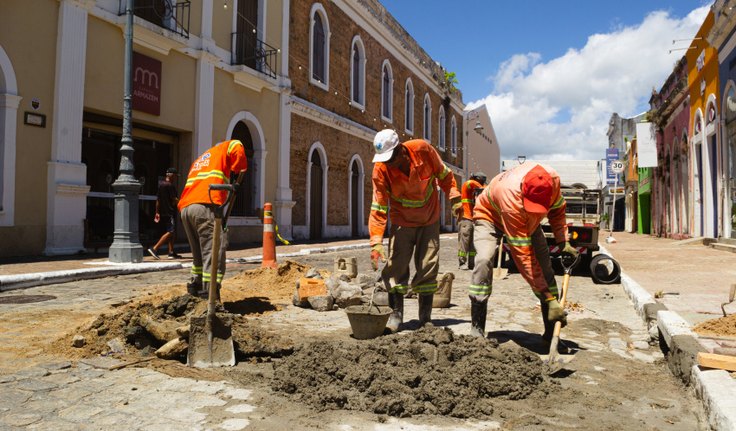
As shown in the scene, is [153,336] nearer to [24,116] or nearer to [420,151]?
[420,151]

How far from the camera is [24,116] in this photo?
9766mm

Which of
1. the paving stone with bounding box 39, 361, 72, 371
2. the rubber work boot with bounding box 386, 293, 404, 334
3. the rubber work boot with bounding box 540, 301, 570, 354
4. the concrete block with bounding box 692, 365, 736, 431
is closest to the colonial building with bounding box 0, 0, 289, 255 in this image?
the rubber work boot with bounding box 386, 293, 404, 334

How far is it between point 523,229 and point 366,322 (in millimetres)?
1400

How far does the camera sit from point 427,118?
3250 cm

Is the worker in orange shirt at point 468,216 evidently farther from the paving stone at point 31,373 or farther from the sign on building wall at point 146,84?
the sign on building wall at point 146,84

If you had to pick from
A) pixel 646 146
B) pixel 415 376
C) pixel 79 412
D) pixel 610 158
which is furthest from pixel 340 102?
pixel 610 158

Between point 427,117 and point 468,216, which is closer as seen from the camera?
point 468,216

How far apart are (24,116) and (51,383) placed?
8319mm

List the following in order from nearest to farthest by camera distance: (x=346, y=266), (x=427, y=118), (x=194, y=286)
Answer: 1. (x=194, y=286)
2. (x=346, y=266)
3. (x=427, y=118)

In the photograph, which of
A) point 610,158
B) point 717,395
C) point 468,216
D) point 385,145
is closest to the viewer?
point 717,395

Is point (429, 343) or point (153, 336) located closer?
point (429, 343)

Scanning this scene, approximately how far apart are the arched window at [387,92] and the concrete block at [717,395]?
23220mm

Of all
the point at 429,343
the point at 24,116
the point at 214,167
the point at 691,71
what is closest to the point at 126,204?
the point at 24,116

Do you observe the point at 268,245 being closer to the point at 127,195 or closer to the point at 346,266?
the point at 346,266
